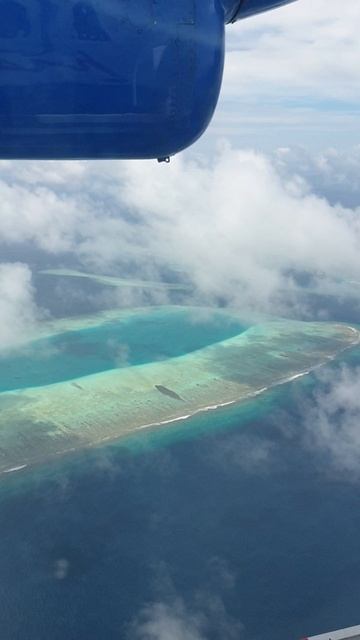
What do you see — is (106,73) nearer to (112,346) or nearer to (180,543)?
(180,543)

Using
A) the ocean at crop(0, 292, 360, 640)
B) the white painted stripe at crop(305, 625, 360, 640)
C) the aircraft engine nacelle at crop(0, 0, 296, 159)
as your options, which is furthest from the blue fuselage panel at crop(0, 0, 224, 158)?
the ocean at crop(0, 292, 360, 640)

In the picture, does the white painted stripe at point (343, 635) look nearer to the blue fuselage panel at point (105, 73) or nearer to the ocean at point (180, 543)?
the ocean at point (180, 543)

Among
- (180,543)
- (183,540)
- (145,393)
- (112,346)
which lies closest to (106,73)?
(180,543)

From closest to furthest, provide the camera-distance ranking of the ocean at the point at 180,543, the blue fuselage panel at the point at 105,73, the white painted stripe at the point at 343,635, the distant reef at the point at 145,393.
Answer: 1. the blue fuselage panel at the point at 105,73
2. the white painted stripe at the point at 343,635
3. the ocean at the point at 180,543
4. the distant reef at the point at 145,393

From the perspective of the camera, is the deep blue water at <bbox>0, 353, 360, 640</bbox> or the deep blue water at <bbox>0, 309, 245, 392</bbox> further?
the deep blue water at <bbox>0, 309, 245, 392</bbox>

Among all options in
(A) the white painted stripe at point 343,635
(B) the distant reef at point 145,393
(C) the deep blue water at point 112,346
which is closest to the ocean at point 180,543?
(B) the distant reef at point 145,393

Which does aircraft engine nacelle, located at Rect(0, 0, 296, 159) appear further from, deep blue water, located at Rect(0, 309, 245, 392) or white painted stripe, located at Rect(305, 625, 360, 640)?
deep blue water, located at Rect(0, 309, 245, 392)
